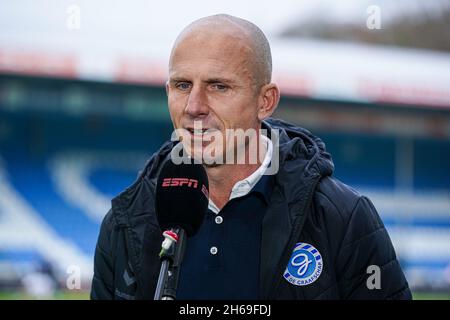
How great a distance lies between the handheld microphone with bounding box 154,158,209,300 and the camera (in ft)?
5.44

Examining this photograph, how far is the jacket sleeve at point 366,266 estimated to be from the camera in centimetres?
209

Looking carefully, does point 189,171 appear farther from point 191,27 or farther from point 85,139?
point 85,139

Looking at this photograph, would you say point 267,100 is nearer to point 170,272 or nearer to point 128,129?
point 170,272

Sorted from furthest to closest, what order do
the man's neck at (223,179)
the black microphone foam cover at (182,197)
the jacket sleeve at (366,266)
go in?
the man's neck at (223,179), the jacket sleeve at (366,266), the black microphone foam cover at (182,197)

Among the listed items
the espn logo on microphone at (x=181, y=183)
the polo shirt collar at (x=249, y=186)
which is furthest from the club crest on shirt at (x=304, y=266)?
the espn logo on microphone at (x=181, y=183)

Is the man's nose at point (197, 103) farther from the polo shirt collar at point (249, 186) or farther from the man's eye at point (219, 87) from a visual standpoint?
the polo shirt collar at point (249, 186)

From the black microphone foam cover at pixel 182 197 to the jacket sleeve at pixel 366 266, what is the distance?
42 centimetres

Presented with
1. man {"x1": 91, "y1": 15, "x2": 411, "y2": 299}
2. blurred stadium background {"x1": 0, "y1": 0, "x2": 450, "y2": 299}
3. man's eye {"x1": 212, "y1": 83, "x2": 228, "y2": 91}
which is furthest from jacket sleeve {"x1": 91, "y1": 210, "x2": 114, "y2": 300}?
blurred stadium background {"x1": 0, "y1": 0, "x2": 450, "y2": 299}

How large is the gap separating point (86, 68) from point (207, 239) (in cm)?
1128

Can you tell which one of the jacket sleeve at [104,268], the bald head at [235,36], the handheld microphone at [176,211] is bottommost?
the jacket sleeve at [104,268]

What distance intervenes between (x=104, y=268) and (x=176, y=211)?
50cm

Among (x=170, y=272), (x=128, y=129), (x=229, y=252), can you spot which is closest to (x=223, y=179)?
(x=229, y=252)
